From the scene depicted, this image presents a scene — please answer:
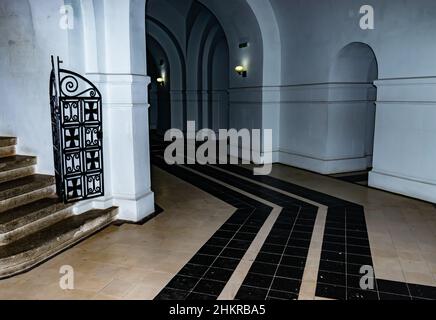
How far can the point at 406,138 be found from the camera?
7336 mm

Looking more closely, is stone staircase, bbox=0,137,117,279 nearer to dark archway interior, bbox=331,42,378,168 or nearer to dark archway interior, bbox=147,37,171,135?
dark archway interior, bbox=331,42,378,168

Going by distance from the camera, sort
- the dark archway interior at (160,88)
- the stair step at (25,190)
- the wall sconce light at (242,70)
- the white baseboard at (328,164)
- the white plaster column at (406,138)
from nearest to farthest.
→ the stair step at (25,190), the white plaster column at (406,138), the white baseboard at (328,164), the wall sconce light at (242,70), the dark archway interior at (160,88)

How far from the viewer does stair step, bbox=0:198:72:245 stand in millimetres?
4520

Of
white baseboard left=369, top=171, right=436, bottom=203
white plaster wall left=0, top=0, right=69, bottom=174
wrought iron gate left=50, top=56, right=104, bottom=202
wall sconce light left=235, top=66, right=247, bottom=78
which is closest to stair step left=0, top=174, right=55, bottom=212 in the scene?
wrought iron gate left=50, top=56, right=104, bottom=202

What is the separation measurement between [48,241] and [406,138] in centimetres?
634

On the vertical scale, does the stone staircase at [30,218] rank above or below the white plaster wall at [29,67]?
below

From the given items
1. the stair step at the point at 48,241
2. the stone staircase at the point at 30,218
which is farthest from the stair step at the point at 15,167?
the stair step at the point at 48,241

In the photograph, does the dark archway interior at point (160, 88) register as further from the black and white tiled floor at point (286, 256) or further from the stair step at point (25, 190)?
the stair step at point (25, 190)

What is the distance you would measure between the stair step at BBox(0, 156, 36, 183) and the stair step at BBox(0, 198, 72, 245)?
0.59m

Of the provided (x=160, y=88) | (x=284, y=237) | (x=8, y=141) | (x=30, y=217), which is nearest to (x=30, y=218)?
(x=30, y=217)

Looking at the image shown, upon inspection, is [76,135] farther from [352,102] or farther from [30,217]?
[352,102]

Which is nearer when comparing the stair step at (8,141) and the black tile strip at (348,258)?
the black tile strip at (348,258)

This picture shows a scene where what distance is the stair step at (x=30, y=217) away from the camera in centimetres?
452

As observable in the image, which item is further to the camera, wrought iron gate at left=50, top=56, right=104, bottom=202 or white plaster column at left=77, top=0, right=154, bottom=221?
white plaster column at left=77, top=0, right=154, bottom=221
